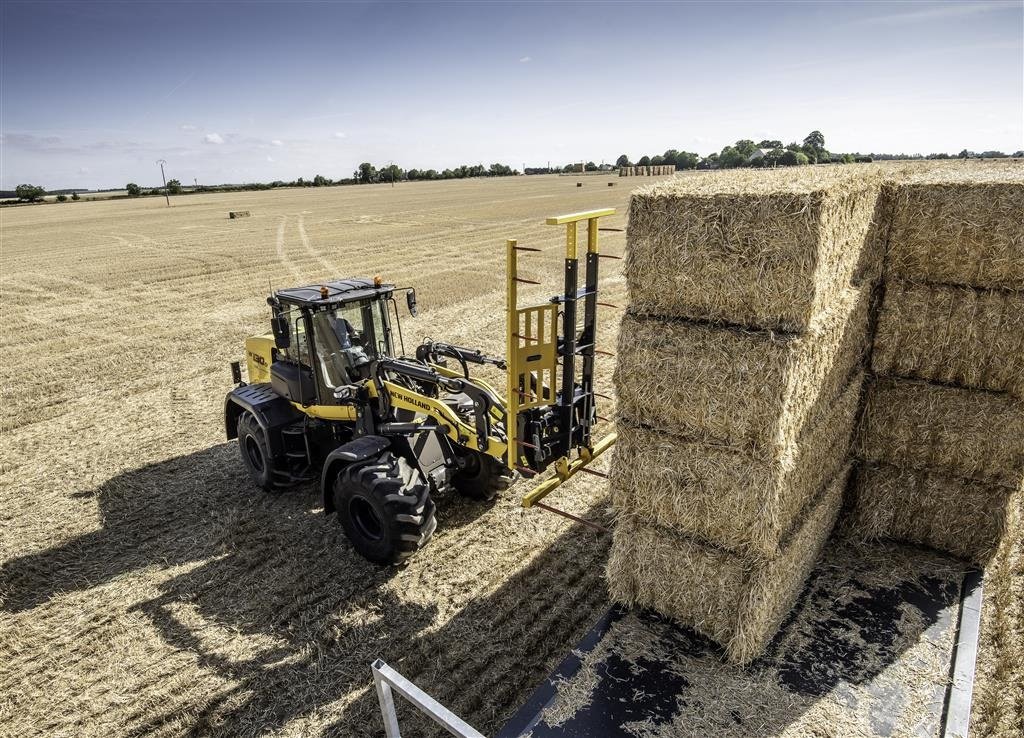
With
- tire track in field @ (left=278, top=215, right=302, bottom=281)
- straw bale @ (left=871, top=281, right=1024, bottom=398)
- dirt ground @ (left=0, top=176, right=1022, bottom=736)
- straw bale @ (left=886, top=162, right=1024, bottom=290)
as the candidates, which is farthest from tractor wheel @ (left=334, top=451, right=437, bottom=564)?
tire track in field @ (left=278, top=215, right=302, bottom=281)

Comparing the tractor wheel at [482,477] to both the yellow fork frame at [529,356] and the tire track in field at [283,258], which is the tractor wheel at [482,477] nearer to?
the yellow fork frame at [529,356]

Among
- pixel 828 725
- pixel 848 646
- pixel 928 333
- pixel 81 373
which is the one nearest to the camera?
pixel 828 725

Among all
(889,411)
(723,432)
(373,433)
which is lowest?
(373,433)

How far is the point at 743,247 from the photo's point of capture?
12.3ft

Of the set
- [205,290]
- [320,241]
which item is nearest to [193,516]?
[205,290]

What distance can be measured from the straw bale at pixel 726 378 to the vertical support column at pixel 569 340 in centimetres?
88

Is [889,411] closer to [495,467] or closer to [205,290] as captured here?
[495,467]

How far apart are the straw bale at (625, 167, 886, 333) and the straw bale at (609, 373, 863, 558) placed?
35.3 inches

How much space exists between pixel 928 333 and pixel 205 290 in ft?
64.7

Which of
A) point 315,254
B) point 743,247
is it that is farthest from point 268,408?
point 315,254

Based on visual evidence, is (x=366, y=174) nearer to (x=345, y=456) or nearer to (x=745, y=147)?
(x=745, y=147)

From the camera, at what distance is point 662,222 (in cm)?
394

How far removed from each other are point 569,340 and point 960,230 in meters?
3.17

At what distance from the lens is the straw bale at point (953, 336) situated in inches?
196
